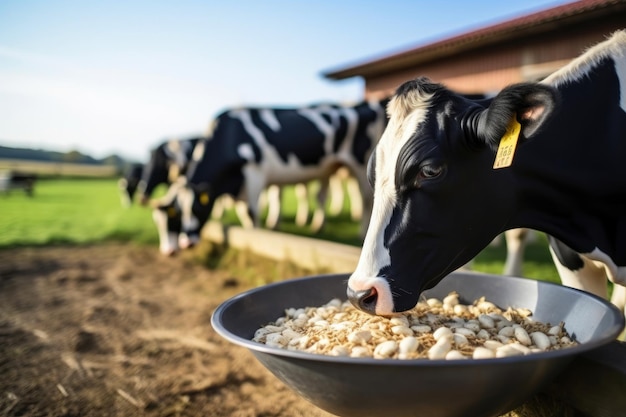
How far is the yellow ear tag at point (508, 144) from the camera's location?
1.53 m

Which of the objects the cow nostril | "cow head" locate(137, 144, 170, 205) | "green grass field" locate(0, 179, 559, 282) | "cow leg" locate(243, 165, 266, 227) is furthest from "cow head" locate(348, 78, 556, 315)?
"cow head" locate(137, 144, 170, 205)

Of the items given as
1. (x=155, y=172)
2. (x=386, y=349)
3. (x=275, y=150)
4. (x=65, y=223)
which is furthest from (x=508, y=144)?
(x=65, y=223)

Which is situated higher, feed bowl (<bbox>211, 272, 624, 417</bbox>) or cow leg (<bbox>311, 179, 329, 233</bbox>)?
feed bowl (<bbox>211, 272, 624, 417</bbox>)

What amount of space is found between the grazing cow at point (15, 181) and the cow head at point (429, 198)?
30.4 feet

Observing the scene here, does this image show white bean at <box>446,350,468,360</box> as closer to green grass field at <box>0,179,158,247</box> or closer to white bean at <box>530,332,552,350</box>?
white bean at <box>530,332,552,350</box>

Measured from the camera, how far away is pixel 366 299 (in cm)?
151

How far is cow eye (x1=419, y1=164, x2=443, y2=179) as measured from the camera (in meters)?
1.56

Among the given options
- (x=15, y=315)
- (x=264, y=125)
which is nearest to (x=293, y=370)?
(x=15, y=315)

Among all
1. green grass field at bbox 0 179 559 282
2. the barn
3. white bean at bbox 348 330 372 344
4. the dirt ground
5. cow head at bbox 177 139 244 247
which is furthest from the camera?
the barn

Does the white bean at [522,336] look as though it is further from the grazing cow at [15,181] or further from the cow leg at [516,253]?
the grazing cow at [15,181]

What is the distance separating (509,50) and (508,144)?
24.6 ft

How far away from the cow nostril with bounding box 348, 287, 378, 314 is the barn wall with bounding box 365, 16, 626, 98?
18.3 feet

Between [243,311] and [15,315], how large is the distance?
9.29ft

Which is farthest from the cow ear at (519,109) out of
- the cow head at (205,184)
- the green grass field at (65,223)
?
the green grass field at (65,223)
